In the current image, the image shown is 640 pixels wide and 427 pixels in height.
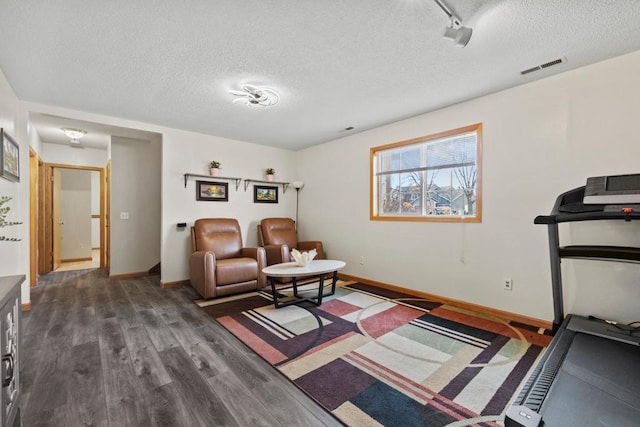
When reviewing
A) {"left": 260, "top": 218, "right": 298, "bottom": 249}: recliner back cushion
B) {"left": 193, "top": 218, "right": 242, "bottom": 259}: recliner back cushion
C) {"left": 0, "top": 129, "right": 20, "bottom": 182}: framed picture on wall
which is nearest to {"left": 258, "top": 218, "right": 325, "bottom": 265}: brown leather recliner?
{"left": 260, "top": 218, "right": 298, "bottom": 249}: recliner back cushion

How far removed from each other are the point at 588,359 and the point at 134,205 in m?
→ 5.92

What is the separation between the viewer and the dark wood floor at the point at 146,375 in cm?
155

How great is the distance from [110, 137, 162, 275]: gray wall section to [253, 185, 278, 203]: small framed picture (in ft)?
5.33

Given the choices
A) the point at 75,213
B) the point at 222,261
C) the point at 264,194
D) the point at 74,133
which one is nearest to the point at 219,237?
the point at 222,261

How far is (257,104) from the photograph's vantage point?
10.3ft

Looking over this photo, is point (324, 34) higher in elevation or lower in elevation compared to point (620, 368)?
higher

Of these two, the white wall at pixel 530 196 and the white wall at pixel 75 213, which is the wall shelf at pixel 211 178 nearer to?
the white wall at pixel 530 196

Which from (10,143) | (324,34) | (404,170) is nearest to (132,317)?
(10,143)

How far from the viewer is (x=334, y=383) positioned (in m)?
1.84

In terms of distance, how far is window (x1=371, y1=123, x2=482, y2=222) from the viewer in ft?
10.7

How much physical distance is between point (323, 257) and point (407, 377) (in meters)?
3.01

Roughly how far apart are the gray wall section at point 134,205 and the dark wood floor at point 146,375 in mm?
1603

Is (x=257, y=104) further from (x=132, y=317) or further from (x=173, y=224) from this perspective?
(x=132, y=317)

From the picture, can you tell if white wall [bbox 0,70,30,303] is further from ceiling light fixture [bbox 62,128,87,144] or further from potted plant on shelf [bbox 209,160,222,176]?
potted plant on shelf [bbox 209,160,222,176]
